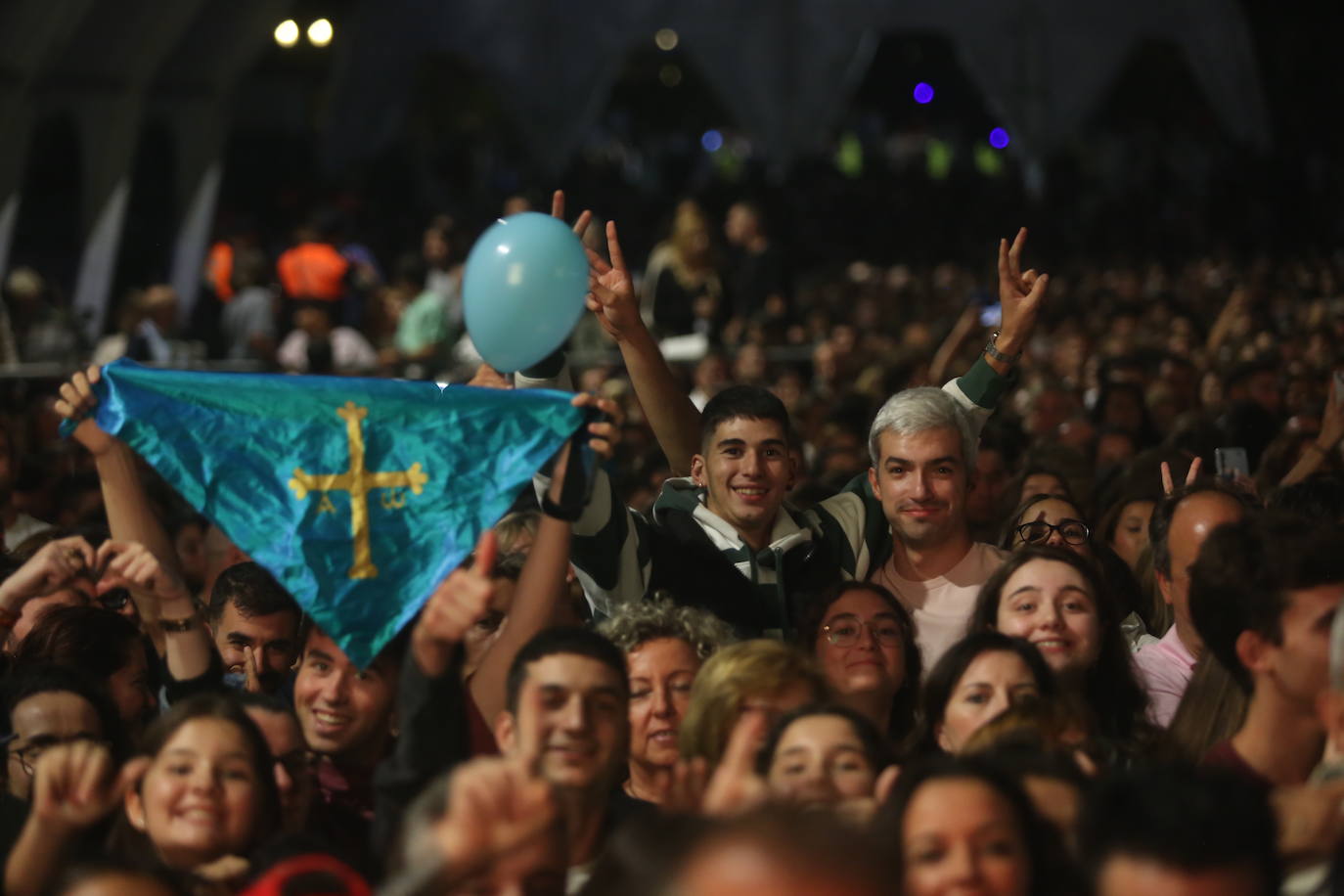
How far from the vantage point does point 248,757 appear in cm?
435

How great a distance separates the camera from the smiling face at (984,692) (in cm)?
470

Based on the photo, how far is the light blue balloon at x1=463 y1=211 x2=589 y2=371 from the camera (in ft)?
19.4

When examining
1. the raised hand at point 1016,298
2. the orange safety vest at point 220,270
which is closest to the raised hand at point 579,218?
the raised hand at point 1016,298

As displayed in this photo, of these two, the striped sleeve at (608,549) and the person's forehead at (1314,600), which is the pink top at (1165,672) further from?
the striped sleeve at (608,549)

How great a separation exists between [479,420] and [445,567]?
44 cm

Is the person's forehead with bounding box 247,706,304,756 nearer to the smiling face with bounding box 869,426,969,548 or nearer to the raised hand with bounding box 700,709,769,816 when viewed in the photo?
the raised hand with bounding box 700,709,769,816

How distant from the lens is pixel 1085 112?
908 inches

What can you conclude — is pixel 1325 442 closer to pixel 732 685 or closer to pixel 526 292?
pixel 526 292

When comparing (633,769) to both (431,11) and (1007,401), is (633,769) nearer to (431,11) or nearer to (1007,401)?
(1007,401)

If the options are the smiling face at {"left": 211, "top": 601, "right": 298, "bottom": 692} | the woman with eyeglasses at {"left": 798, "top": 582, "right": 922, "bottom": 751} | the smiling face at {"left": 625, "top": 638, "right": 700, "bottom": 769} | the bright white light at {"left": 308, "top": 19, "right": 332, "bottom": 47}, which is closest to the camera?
the smiling face at {"left": 625, "top": 638, "right": 700, "bottom": 769}

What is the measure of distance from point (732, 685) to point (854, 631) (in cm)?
87

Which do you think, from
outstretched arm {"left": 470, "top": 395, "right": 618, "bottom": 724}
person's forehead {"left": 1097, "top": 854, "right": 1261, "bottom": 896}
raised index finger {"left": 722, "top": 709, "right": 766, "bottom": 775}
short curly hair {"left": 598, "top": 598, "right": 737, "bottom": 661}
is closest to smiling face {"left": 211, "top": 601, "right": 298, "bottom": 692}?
outstretched arm {"left": 470, "top": 395, "right": 618, "bottom": 724}

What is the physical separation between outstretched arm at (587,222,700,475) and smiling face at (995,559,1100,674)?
1539 mm

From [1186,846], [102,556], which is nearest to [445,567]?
[102,556]
